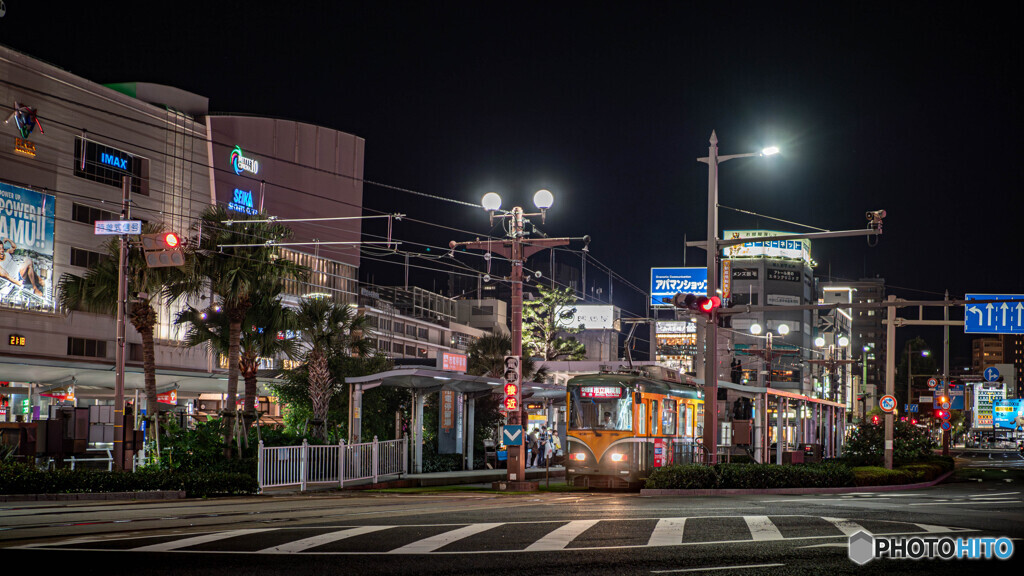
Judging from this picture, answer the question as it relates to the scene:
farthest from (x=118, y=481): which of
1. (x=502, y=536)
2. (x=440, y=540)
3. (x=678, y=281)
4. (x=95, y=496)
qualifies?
(x=678, y=281)

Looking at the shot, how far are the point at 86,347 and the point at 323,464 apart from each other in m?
38.8

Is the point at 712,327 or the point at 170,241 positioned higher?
the point at 170,241

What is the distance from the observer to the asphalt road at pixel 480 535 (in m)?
10.5

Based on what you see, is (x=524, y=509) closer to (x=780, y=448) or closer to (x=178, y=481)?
(x=178, y=481)

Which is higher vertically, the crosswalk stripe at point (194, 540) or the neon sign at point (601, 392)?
the neon sign at point (601, 392)

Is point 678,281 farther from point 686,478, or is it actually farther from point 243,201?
point 243,201

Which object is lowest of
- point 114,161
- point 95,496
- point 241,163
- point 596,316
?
point 95,496

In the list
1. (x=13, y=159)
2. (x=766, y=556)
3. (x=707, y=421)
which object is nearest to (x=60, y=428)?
(x=707, y=421)

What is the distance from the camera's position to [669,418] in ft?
105

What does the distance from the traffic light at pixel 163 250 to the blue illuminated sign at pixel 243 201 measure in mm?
51455

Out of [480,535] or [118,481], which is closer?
[480,535]

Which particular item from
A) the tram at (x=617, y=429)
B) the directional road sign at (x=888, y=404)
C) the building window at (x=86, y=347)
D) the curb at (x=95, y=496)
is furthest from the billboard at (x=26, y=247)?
the directional road sign at (x=888, y=404)

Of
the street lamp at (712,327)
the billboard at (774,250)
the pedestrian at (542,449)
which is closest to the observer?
the street lamp at (712,327)

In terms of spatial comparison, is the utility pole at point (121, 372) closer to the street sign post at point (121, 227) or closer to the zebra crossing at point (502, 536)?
the street sign post at point (121, 227)
